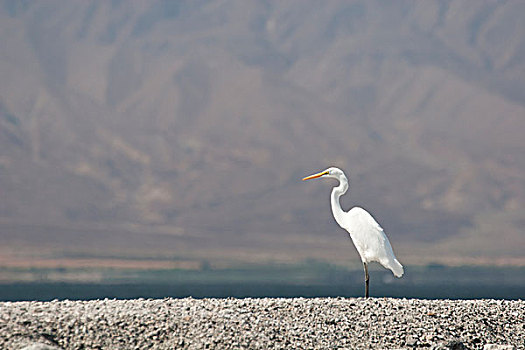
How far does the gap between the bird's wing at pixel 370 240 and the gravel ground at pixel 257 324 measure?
1032 mm

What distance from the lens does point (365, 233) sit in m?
12.2

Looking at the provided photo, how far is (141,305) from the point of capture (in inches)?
406

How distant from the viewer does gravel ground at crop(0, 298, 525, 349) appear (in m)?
9.05

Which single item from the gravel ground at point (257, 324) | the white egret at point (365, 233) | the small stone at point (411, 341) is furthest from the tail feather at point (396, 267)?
the small stone at point (411, 341)

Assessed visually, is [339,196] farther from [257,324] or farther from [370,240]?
[257,324]

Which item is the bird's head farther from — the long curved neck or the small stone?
the small stone

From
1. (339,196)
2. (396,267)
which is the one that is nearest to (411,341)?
(396,267)

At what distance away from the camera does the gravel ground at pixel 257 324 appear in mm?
9047

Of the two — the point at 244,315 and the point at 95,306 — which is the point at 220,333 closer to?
the point at 244,315

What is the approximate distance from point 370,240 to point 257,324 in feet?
11.7

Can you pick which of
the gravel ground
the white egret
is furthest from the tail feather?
the gravel ground

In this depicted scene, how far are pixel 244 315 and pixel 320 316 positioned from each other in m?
1.31

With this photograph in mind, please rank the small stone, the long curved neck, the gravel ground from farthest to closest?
the long curved neck → the small stone → the gravel ground

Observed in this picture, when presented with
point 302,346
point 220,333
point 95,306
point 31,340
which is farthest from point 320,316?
point 31,340
